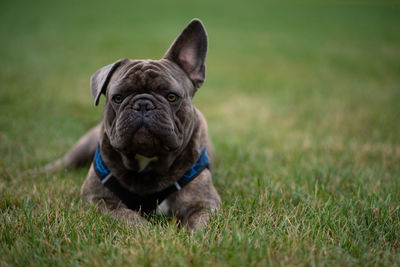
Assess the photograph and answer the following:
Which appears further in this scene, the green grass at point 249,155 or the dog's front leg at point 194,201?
the dog's front leg at point 194,201

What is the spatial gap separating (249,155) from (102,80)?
2557 millimetres

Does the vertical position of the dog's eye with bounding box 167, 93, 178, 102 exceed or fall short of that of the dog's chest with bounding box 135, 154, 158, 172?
it exceeds it

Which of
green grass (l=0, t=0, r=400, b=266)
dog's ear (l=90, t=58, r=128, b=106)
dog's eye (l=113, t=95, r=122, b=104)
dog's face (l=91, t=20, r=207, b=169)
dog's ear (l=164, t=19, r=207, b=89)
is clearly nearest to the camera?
green grass (l=0, t=0, r=400, b=266)

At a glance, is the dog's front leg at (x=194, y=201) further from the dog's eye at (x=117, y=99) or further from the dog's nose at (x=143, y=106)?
the dog's eye at (x=117, y=99)

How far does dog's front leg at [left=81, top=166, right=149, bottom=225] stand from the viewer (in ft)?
9.40

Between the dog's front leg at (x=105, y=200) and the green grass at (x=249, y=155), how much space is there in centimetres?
9

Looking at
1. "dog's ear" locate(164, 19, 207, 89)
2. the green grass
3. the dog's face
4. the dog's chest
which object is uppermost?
"dog's ear" locate(164, 19, 207, 89)

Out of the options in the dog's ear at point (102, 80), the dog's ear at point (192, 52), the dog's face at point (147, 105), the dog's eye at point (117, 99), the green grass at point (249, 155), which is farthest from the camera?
the dog's ear at point (192, 52)

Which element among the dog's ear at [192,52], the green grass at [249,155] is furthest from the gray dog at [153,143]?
the green grass at [249,155]

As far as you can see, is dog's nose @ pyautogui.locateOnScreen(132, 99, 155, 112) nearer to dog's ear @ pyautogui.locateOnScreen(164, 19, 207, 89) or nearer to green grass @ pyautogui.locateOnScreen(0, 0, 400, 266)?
dog's ear @ pyautogui.locateOnScreen(164, 19, 207, 89)

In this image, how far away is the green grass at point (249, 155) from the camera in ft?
7.62

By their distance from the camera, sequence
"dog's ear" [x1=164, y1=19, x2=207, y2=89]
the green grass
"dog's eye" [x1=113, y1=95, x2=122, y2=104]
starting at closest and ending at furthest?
the green grass
"dog's eye" [x1=113, y1=95, x2=122, y2=104]
"dog's ear" [x1=164, y1=19, x2=207, y2=89]

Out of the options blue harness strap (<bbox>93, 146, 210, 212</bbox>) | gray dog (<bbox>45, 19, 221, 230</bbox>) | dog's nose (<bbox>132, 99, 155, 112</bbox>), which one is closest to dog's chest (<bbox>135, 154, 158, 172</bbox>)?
gray dog (<bbox>45, 19, 221, 230</bbox>)

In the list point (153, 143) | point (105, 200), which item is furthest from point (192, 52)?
point (105, 200)
